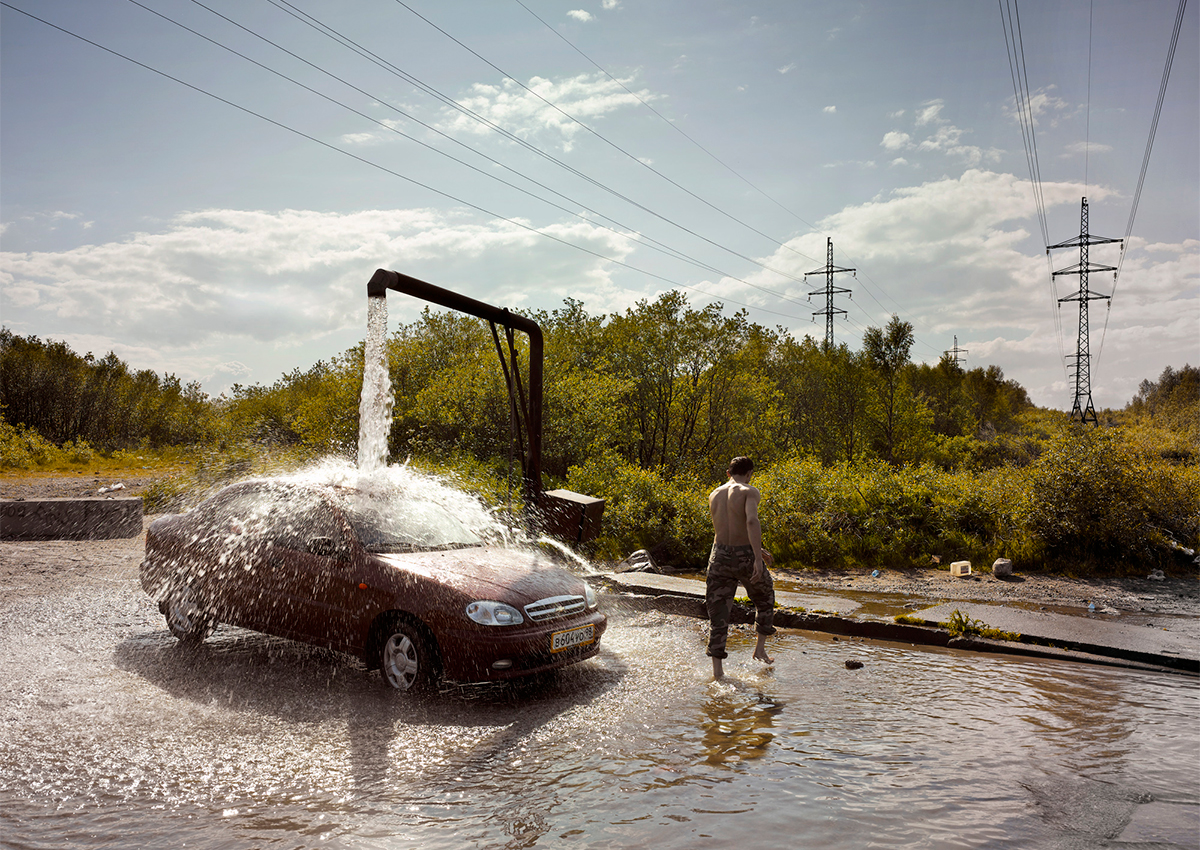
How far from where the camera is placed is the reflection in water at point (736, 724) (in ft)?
15.7

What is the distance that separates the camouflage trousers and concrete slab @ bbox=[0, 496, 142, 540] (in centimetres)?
1369

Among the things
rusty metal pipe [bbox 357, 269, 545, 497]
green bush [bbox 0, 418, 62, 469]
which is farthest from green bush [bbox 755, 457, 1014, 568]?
green bush [bbox 0, 418, 62, 469]

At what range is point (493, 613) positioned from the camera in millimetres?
5535

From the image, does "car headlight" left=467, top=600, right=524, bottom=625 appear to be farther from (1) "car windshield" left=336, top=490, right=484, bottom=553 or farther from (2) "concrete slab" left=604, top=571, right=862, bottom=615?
(2) "concrete slab" left=604, top=571, right=862, bottom=615

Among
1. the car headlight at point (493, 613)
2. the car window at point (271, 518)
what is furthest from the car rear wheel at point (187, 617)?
the car headlight at point (493, 613)

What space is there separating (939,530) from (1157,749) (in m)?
8.56

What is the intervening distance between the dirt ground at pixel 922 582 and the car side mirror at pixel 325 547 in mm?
6431

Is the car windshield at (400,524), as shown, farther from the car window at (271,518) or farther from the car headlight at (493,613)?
the car headlight at (493,613)

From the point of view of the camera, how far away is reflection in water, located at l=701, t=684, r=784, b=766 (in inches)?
189

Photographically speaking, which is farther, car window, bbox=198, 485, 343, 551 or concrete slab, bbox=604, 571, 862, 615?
concrete slab, bbox=604, 571, 862, 615

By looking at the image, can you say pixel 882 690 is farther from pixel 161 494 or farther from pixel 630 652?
pixel 161 494

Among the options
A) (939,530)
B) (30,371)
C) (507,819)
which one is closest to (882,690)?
(507,819)

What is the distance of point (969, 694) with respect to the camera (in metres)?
6.07

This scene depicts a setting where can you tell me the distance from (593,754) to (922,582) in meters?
8.50
